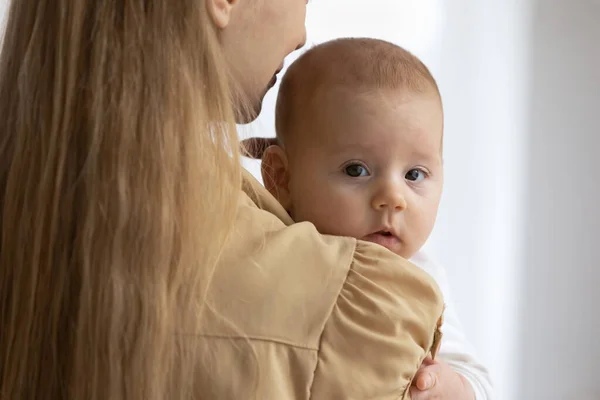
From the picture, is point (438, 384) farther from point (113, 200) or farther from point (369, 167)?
point (113, 200)

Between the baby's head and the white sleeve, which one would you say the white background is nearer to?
the white sleeve

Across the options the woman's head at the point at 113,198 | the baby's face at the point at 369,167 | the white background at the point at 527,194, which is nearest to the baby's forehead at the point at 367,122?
the baby's face at the point at 369,167

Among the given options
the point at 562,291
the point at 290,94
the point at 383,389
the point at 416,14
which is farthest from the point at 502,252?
the point at 383,389

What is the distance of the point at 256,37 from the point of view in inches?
30.0

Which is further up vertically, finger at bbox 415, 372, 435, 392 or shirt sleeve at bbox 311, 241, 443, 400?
shirt sleeve at bbox 311, 241, 443, 400

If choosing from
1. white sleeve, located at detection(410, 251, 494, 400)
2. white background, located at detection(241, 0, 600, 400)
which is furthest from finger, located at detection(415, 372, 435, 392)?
white background, located at detection(241, 0, 600, 400)

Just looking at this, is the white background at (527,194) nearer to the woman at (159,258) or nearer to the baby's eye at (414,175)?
the baby's eye at (414,175)

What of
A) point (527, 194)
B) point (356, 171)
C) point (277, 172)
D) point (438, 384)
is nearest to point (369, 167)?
point (356, 171)

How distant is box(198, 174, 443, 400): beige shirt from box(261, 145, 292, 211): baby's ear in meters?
0.25

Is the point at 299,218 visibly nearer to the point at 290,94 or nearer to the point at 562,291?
the point at 290,94

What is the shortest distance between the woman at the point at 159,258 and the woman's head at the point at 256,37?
0.27ft

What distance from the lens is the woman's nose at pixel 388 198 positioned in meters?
0.80

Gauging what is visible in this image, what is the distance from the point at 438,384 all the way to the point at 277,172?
12.4 inches

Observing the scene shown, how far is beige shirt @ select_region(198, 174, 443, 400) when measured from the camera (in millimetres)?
587
